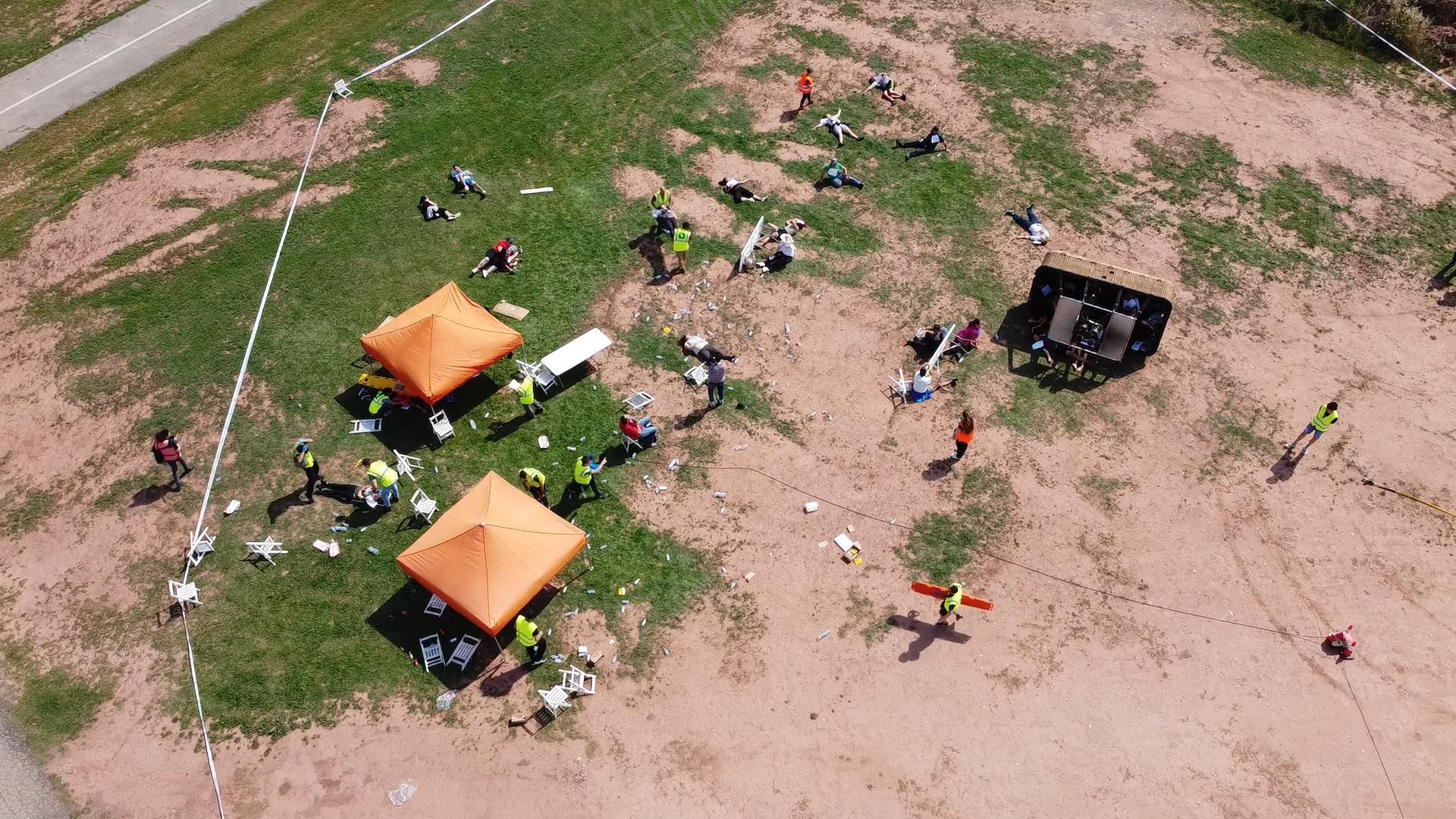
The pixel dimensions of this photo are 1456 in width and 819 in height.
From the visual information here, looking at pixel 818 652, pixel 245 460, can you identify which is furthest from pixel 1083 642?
pixel 245 460

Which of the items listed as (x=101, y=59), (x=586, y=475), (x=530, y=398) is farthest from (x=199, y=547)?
(x=101, y=59)

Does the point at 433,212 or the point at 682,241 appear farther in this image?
the point at 433,212

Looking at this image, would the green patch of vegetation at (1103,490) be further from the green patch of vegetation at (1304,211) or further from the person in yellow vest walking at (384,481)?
the person in yellow vest walking at (384,481)

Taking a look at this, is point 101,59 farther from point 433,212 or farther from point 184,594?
point 184,594

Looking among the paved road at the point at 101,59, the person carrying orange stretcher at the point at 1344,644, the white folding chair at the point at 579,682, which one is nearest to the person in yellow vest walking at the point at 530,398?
the white folding chair at the point at 579,682

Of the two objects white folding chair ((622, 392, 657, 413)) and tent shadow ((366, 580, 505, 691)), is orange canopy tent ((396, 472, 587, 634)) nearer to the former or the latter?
tent shadow ((366, 580, 505, 691))
